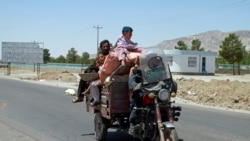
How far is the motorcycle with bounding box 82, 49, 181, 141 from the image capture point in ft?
21.3

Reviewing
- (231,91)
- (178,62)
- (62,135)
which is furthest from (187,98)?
(178,62)

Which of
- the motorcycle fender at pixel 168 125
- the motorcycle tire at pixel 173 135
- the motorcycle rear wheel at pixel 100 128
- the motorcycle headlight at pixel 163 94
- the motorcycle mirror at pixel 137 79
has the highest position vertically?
the motorcycle mirror at pixel 137 79

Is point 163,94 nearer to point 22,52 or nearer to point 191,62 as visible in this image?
point 191,62

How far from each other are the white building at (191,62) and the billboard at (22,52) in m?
19.5

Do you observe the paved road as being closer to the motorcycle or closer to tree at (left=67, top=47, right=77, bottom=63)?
the motorcycle

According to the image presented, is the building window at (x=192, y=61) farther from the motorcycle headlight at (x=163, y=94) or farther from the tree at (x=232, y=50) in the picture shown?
the motorcycle headlight at (x=163, y=94)

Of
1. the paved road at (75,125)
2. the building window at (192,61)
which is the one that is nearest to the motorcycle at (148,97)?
the paved road at (75,125)

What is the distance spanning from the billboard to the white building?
63.9 ft

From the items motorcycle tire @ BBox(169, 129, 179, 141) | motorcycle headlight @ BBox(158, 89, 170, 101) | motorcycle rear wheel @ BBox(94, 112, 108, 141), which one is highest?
motorcycle headlight @ BBox(158, 89, 170, 101)

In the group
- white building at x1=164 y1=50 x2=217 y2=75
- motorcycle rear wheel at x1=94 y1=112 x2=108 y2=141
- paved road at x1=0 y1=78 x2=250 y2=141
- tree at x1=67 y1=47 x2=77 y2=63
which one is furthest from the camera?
tree at x1=67 y1=47 x2=77 y2=63

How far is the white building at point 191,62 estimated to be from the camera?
197 ft

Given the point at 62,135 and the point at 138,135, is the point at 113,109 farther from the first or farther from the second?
the point at 62,135

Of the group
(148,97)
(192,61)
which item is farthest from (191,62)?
(148,97)

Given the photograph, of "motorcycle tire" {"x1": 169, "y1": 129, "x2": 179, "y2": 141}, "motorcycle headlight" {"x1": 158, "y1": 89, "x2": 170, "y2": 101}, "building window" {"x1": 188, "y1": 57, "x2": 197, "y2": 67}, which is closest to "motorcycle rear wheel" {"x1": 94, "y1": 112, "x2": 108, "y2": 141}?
"motorcycle headlight" {"x1": 158, "y1": 89, "x2": 170, "y2": 101}
